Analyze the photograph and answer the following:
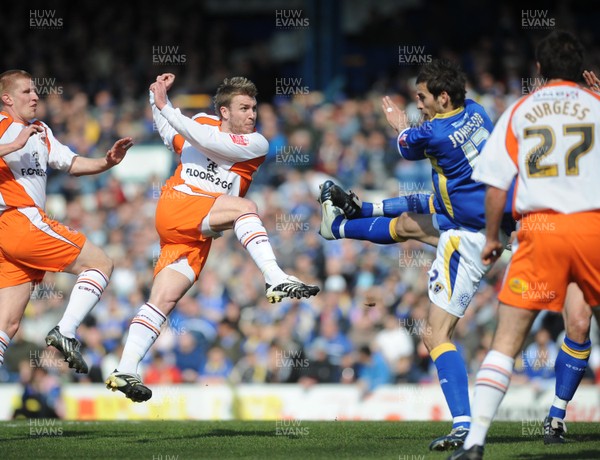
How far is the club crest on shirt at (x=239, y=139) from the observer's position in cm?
959

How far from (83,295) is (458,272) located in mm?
3449

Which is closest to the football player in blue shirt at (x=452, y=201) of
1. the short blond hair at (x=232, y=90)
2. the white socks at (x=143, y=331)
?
the short blond hair at (x=232, y=90)

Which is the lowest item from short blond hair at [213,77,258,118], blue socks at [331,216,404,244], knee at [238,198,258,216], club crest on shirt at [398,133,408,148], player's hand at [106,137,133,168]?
blue socks at [331,216,404,244]

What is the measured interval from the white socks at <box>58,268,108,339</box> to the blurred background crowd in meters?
5.58

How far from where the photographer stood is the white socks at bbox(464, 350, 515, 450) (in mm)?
6914

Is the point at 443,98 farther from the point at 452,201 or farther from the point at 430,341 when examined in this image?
the point at 430,341

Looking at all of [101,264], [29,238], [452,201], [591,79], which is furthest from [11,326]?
[591,79]

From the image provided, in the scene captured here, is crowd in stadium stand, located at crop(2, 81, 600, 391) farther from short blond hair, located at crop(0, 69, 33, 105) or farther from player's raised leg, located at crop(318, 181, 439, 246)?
short blond hair, located at crop(0, 69, 33, 105)

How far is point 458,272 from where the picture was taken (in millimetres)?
8758

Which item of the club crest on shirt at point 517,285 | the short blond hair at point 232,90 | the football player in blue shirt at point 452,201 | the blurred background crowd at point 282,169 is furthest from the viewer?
the blurred background crowd at point 282,169

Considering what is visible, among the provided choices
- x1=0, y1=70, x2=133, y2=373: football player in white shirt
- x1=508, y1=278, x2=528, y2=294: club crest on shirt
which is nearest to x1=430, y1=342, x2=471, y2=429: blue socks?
x1=508, y1=278, x2=528, y2=294: club crest on shirt

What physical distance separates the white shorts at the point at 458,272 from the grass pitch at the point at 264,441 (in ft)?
3.91

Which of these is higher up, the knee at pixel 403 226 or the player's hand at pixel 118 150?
the player's hand at pixel 118 150

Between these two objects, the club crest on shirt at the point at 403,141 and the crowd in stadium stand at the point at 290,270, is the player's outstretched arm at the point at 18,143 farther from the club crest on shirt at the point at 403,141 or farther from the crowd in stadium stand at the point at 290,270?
the crowd in stadium stand at the point at 290,270
